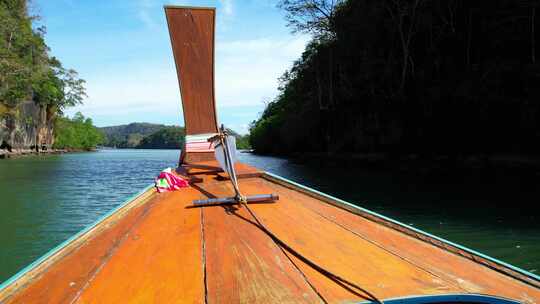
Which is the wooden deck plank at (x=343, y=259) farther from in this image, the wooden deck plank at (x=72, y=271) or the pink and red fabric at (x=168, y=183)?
the pink and red fabric at (x=168, y=183)

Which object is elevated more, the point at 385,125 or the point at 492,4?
the point at 492,4

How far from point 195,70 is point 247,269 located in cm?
502

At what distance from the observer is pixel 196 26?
20.3ft

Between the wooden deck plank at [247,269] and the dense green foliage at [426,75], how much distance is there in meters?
17.2

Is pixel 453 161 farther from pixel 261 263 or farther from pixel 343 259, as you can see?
pixel 261 263

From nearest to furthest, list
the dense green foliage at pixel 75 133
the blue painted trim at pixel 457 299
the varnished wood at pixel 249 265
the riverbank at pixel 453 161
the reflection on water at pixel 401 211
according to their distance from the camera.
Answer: the blue painted trim at pixel 457 299 < the varnished wood at pixel 249 265 < the reflection on water at pixel 401 211 < the riverbank at pixel 453 161 < the dense green foliage at pixel 75 133

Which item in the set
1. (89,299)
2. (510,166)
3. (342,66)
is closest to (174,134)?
(342,66)

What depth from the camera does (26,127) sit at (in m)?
49.9

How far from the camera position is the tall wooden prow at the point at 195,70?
20.0 ft

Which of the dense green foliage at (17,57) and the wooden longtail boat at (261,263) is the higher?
the dense green foliage at (17,57)

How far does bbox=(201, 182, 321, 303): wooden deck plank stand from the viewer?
1.64 m

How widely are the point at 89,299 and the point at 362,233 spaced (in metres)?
1.65

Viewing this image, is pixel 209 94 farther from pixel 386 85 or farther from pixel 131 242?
pixel 386 85

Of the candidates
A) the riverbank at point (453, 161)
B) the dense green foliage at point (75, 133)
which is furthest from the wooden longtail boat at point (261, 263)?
the dense green foliage at point (75, 133)
